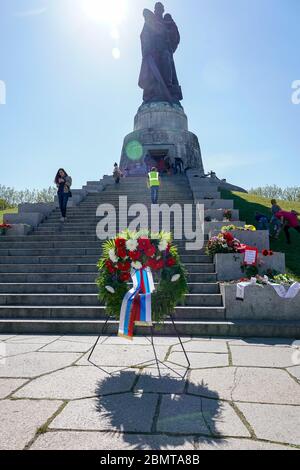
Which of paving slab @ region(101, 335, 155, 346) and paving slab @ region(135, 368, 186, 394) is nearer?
paving slab @ region(135, 368, 186, 394)

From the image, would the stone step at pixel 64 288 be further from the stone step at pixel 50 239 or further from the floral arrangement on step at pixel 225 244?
the stone step at pixel 50 239

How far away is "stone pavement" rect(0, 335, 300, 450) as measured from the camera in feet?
9.77

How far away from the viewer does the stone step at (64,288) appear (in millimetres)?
8117

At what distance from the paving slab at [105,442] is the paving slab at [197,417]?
0.58ft

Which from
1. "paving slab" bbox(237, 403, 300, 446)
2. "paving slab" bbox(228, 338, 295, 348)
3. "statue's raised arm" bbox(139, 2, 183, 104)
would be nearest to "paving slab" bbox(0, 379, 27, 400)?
"paving slab" bbox(237, 403, 300, 446)

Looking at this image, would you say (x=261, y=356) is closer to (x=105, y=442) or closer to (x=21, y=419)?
(x=105, y=442)

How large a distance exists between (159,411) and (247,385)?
48.5 inches

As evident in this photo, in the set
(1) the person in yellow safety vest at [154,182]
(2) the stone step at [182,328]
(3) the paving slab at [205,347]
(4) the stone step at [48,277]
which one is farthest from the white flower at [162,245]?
(1) the person in yellow safety vest at [154,182]

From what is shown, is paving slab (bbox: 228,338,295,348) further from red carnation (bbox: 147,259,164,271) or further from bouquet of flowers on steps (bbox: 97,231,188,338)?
red carnation (bbox: 147,259,164,271)

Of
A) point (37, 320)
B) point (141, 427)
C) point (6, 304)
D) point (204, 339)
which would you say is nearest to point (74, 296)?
point (37, 320)

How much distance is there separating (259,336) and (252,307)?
0.68 metres

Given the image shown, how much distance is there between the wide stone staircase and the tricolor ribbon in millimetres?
1956

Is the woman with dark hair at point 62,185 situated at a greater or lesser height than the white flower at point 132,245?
greater

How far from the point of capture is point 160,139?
33312 mm
